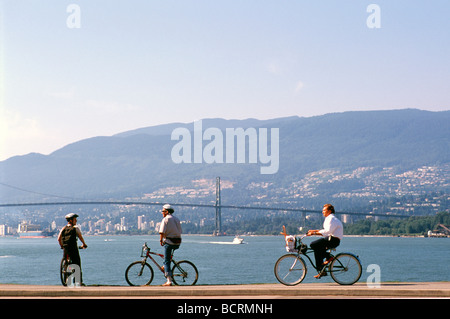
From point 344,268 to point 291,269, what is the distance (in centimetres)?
Answer: 95

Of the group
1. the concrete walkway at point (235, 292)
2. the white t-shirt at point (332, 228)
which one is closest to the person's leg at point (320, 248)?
the white t-shirt at point (332, 228)

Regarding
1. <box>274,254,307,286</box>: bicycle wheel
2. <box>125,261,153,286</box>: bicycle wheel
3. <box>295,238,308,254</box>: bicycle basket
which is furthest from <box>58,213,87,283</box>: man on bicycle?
<box>295,238,308,254</box>: bicycle basket

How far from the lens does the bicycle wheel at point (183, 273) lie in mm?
14344

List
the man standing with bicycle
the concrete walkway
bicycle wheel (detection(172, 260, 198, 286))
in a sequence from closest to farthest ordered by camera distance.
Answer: the concrete walkway
the man standing with bicycle
bicycle wheel (detection(172, 260, 198, 286))

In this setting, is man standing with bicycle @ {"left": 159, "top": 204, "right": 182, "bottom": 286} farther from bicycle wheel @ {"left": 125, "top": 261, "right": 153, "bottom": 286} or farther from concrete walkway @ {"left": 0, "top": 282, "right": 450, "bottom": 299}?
concrete walkway @ {"left": 0, "top": 282, "right": 450, "bottom": 299}

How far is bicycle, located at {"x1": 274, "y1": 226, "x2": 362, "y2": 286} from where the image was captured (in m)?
13.5

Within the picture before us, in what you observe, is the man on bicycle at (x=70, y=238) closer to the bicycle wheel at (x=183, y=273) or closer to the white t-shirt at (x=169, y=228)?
the white t-shirt at (x=169, y=228)

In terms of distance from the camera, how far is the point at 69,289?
12414 mm

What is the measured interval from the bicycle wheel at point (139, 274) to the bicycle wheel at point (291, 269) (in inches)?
102

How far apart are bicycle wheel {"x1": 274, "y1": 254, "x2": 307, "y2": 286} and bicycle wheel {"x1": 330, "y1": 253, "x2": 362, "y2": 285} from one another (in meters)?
0.54

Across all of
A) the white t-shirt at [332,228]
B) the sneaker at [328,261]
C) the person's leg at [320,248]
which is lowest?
the sneaker at [328,261]
